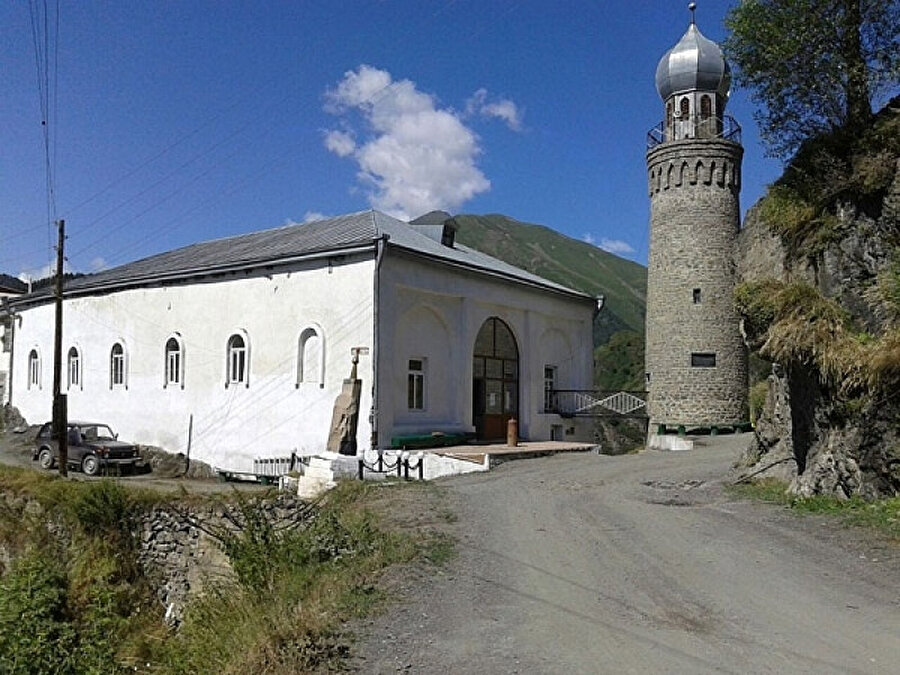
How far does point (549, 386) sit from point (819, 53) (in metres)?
16.1

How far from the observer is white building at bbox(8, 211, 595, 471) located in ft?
67.5

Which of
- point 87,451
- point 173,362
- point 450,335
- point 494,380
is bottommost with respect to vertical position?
point 87,451

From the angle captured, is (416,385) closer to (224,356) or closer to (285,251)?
(285,251)

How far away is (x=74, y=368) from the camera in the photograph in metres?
29.7

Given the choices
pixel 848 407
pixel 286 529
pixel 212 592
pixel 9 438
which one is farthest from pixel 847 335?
pixel 9 438

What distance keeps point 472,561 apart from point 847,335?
710 cm

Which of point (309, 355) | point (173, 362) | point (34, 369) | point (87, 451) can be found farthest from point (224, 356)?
point (34, 369)

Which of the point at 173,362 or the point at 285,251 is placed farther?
the point at 173,362

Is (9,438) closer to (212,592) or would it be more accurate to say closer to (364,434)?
(364,434)

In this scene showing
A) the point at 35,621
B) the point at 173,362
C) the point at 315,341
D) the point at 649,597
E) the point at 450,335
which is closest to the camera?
the point at 649,597

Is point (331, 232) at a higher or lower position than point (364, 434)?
higher

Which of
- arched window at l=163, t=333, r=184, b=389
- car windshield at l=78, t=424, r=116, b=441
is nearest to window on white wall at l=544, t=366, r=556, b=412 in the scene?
arched window at l=163, t=333, r=184, b=389

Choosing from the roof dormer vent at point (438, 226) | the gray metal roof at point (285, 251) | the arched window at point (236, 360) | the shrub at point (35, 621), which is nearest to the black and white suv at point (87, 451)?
the arched window at point (236, 360)

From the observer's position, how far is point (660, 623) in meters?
6.86
